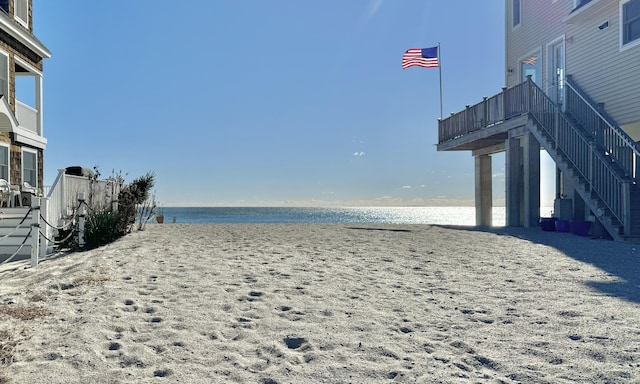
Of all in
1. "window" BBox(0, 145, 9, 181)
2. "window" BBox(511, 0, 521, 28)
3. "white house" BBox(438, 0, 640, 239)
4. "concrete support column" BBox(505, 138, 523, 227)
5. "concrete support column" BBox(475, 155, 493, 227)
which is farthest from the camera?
"concrete support column" BBox(475, 155, 493, 227)

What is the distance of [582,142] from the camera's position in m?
11.4

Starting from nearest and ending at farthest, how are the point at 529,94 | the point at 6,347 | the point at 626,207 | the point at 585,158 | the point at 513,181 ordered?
the point at 6,347, the point at 626,207, the point at 585,158, the point at 529,94, the point at 513,181

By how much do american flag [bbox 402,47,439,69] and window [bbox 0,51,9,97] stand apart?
50.3 feet

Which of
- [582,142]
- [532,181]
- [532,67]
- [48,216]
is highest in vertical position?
[532,67]

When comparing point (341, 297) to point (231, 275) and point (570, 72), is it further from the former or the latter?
point (570, 72)

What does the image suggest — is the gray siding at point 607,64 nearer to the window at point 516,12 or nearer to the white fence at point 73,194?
the window at point 516,12

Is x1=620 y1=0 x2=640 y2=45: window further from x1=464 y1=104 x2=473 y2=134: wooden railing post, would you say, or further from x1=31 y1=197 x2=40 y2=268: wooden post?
x1=31 y1=197 x2=40 y2=268: wooden post

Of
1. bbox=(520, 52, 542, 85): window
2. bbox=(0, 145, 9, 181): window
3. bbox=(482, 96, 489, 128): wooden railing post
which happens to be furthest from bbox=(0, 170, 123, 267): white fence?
bbox=(520, 52, 542, 85): window

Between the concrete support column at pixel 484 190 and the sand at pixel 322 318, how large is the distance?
Result: 1154 centimetres

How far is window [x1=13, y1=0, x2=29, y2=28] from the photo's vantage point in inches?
625

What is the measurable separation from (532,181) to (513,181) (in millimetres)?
1004

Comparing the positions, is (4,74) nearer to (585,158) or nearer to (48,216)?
(48,216)

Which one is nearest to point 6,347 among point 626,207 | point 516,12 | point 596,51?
point 626,207

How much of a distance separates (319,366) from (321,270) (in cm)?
326
